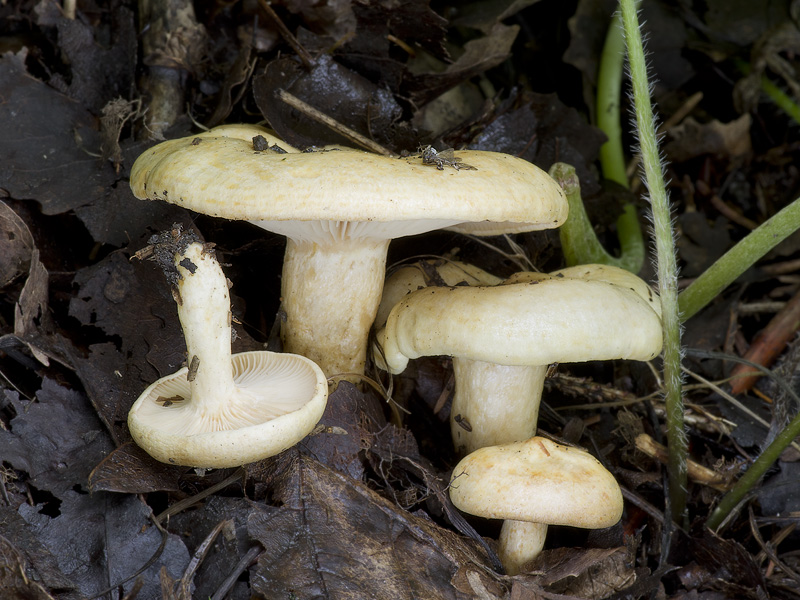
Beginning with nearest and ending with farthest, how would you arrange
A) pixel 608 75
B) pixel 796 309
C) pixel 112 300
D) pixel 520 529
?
pixel 520 529
pixel 112 300
pixel 796 309
pixel 608 75

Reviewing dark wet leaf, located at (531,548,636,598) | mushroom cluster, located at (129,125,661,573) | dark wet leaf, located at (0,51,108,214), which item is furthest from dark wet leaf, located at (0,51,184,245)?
dark wet leaf, located at (531,548,636,598)

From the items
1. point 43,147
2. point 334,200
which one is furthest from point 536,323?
point 43,147

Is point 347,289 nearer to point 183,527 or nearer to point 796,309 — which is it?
point 183,527

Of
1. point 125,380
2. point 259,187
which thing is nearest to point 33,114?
point 125,380

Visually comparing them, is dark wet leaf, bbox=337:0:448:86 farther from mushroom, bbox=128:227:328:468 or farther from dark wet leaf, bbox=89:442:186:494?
dark wet leaf, bbox=89:442:186:494

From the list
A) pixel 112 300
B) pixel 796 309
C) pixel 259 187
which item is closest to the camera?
pixel 259 187

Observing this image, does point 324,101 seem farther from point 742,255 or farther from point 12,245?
point 742,255
